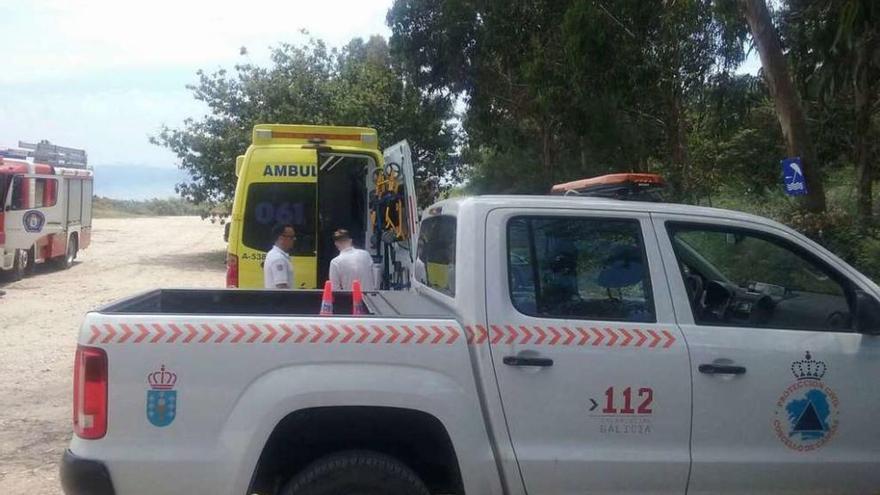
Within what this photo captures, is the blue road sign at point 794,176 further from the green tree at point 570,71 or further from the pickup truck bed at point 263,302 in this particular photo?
the pickup truck bed at point 263,302

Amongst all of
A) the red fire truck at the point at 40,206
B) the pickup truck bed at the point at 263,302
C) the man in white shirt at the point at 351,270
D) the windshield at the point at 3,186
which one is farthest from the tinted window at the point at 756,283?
the windshield at the point at 3,186

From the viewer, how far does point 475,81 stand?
74.8 feet

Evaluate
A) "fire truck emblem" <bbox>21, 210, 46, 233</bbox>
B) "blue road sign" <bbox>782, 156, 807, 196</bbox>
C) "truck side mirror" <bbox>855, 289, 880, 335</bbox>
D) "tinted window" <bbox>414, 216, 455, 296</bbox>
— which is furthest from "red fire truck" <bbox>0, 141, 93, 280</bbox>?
"truck side mirror" <bbox>855, 289, 880, 335</bbox>

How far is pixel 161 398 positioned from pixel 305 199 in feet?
21.3

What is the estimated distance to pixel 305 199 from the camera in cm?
1018

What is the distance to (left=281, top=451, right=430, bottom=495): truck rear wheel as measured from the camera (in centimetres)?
395

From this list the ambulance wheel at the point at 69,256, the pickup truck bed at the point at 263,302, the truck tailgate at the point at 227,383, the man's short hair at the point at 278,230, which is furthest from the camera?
the ambulance wheel at the point at 69,256

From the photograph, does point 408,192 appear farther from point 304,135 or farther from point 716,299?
point 716,299

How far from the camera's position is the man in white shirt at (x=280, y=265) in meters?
8.79

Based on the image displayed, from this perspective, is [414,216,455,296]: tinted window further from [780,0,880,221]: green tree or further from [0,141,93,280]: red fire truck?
[0,141,93,280]: red fire truck

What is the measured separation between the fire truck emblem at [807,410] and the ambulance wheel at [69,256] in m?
21.5

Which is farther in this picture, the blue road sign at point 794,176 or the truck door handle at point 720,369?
the blue road sign at point 794,176

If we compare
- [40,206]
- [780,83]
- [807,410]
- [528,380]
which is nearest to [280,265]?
[528,380]

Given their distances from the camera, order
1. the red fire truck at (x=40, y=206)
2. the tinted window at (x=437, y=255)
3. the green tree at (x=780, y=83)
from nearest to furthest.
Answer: the tinted window at (x=437, y=255) < the green tree at (x=780, y=83) < the red fire truck at (x=40, y=206)
